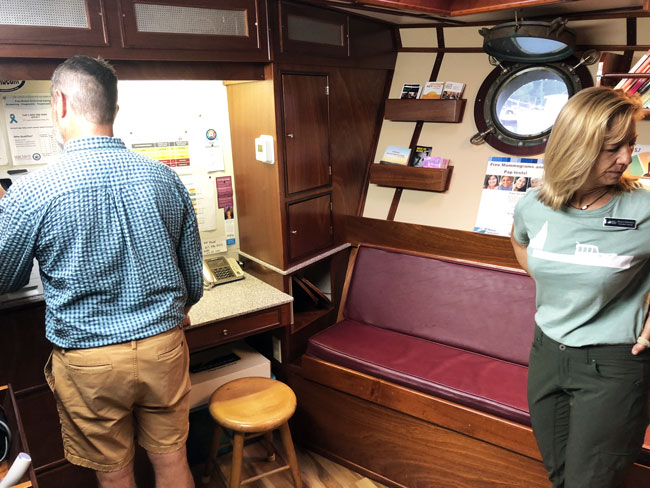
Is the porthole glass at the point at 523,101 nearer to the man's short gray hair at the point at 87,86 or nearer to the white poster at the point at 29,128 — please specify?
the man's short gray hair at the point at 87,86

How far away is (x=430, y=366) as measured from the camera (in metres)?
2.31

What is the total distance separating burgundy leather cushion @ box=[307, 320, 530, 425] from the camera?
2.09m

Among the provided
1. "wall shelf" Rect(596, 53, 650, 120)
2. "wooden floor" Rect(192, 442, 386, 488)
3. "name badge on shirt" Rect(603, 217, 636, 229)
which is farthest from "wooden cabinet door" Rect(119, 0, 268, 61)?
"wooden floor" Rect(192, 442, 386, 488)

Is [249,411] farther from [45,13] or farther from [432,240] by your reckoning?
[45,13]

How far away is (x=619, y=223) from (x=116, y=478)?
5.77ft

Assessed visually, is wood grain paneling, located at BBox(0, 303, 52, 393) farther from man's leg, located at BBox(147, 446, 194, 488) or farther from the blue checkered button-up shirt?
man's leg, located at BBox(147, 446, 194, 488)

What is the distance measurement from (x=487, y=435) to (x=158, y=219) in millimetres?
1537

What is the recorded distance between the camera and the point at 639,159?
2.25m

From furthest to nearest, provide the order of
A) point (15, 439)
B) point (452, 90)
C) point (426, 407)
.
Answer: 1. point (452, 90)
2. point (426, 407)
3. point (15, 439)

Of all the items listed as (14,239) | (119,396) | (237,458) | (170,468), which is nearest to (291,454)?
(237,458)

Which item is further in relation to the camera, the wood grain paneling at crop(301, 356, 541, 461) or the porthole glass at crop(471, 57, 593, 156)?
the porthole glass at crop(471, 57, 593, 156)

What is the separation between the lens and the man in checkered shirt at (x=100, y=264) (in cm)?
140

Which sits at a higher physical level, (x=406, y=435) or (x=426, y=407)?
(x=426, y=407)

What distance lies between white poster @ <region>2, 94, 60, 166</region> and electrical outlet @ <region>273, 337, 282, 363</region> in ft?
4.48
